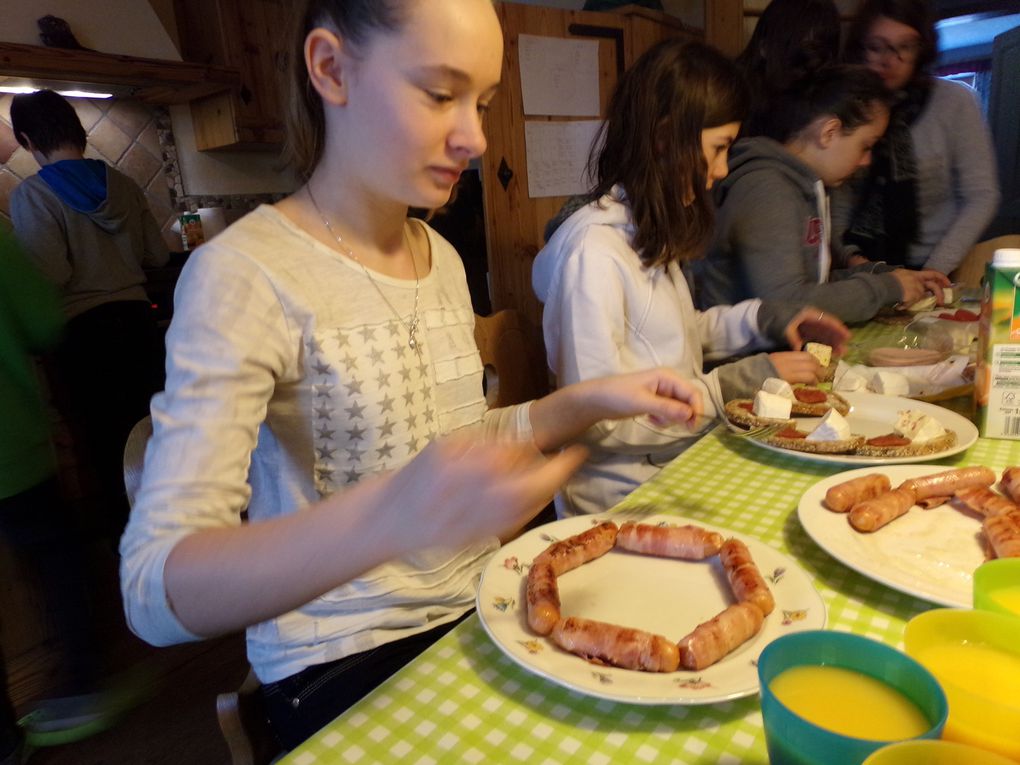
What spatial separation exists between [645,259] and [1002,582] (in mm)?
922

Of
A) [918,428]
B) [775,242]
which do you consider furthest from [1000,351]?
[775,242]

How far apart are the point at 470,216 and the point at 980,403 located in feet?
7.69

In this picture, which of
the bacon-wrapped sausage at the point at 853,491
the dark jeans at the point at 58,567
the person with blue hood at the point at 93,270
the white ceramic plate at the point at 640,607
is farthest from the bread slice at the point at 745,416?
the person with blue hood at the point at 93,270

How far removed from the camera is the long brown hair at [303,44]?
0.77 metres

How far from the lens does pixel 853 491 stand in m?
0.78

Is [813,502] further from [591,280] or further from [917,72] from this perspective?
[917,72]

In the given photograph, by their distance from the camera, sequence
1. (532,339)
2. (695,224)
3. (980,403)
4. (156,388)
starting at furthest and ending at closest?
(156,388) → (532,339) → (695,224) → (980,403)

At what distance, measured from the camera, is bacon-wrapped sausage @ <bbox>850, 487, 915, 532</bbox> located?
74cm

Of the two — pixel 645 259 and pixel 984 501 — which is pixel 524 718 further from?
pixel 645 259

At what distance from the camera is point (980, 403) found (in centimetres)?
104

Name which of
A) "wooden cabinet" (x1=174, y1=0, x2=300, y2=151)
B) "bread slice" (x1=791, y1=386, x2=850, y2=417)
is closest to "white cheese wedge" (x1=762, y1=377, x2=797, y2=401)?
"bread slice" (x1=791, y1=386, x2=850, y2=417)

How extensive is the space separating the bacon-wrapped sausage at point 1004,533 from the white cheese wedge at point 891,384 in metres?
0.54

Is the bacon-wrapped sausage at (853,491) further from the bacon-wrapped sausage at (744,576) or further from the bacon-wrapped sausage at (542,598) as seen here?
the bacon-wrapped sausage at (542,598)

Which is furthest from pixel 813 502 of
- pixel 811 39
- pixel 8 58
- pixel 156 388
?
pixel 8 58
